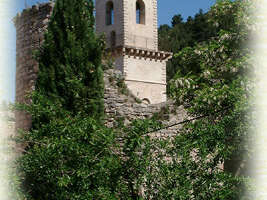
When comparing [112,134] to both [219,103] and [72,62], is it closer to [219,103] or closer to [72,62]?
[219,103]

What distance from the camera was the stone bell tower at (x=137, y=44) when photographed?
96.2 feet

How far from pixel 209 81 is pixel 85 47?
8.11ft

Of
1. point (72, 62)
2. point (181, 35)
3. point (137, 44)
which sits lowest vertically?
point (72, 62)

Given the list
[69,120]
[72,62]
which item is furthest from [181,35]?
[69,120]

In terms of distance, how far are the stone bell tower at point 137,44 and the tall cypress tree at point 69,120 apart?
20495 mm

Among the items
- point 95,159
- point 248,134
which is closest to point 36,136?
point 95,159

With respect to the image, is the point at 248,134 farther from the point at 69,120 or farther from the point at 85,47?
the point at 85,47

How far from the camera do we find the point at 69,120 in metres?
5.88

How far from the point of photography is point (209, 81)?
8297mm

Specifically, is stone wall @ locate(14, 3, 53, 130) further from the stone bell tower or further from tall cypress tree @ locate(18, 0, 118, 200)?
the stone bell tower

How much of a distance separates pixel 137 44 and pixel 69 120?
26.4 m

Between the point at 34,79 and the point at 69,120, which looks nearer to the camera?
the point at 69,120

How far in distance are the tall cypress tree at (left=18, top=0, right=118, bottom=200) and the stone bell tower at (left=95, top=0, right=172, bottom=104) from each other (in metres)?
20.5

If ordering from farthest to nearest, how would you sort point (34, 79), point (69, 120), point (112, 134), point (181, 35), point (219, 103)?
point (181, 35) → point (34, 79) → point (219, 103) → point (69, 120) → point (112, 134)
